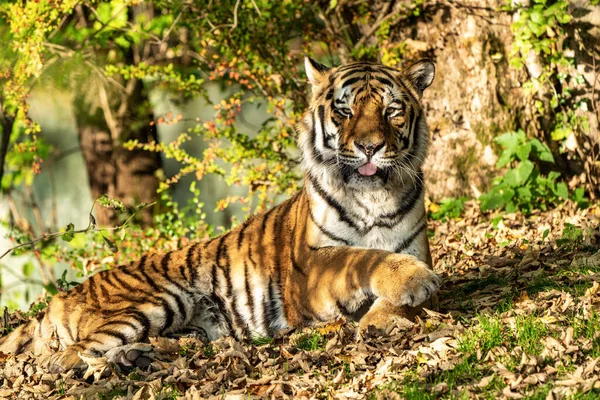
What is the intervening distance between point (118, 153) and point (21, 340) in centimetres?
578

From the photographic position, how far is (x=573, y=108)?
7.86 m

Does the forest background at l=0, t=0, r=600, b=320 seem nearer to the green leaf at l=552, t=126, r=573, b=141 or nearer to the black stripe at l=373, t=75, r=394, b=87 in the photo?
the green leaf at l=552, t=126, r=573, b=141

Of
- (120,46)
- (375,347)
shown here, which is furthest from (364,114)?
(120,46)

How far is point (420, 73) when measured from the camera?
5.24 metres

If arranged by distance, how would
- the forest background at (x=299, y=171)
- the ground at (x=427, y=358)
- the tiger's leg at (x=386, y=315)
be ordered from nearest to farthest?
1. the ground at (x=427, y=358)
2. the forest background at (x=299, y=171)
3. the tiger's leg at (x=386, y=315)

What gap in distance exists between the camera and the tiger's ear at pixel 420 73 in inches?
205

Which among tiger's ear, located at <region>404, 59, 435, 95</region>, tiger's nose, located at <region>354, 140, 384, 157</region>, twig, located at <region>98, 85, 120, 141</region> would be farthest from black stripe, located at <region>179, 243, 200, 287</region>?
twig, located at <region>98, 85, 120, 141</region>

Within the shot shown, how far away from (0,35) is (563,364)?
6.18m

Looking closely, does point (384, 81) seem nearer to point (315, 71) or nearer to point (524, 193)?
point (315, 71)

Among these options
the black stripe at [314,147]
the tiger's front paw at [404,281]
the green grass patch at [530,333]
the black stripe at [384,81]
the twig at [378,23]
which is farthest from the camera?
the twig at [378,23]

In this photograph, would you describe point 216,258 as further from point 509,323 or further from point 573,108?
point 573,108

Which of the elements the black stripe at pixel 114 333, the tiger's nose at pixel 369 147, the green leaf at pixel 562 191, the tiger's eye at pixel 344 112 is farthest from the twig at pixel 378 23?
the black stripe at pixel 114 333

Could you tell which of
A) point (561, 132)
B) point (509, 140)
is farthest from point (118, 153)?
point (561, 132)

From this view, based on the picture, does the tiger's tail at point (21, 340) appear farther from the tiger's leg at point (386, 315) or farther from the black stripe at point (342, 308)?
the tiger's leg at point (386, 315)
